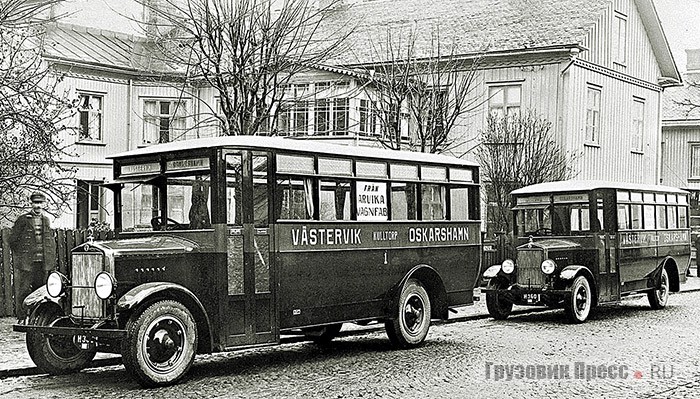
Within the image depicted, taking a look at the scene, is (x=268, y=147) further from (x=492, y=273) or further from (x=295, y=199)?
(x=492, y=273)

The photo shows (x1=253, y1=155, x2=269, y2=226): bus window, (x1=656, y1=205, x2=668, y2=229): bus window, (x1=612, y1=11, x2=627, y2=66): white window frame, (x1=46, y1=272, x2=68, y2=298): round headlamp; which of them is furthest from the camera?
(x1=612, y1=11, x2=627, y2=66): white window frame

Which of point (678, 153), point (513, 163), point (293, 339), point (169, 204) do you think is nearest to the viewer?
point (169, 204)

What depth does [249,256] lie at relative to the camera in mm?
10250

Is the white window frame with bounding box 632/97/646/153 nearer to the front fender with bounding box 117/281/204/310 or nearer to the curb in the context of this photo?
the curb

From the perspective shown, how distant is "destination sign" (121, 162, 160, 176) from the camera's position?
10547 mm

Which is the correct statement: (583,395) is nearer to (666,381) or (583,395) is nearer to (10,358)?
(666,381)

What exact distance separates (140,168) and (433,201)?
172 inches

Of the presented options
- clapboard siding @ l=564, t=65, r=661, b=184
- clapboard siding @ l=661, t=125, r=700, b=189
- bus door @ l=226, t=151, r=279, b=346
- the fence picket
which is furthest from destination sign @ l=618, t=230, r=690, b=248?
clapboard siding @ l=661, t=125, r=700, b=189

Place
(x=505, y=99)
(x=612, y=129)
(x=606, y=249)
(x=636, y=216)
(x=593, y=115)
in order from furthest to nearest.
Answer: (x=612, y=129), (x=593, y=115), (x=505, y=99), (x=636, y=216), (x=606, y=249)

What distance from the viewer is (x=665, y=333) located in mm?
14320

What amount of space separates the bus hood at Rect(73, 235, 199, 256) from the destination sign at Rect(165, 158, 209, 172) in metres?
0.76

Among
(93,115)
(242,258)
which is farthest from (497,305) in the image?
(93,115)

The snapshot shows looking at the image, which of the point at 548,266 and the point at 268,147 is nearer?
the point at 268,147

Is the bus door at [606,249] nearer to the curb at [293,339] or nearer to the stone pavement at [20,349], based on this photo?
the curb at [293,339]
